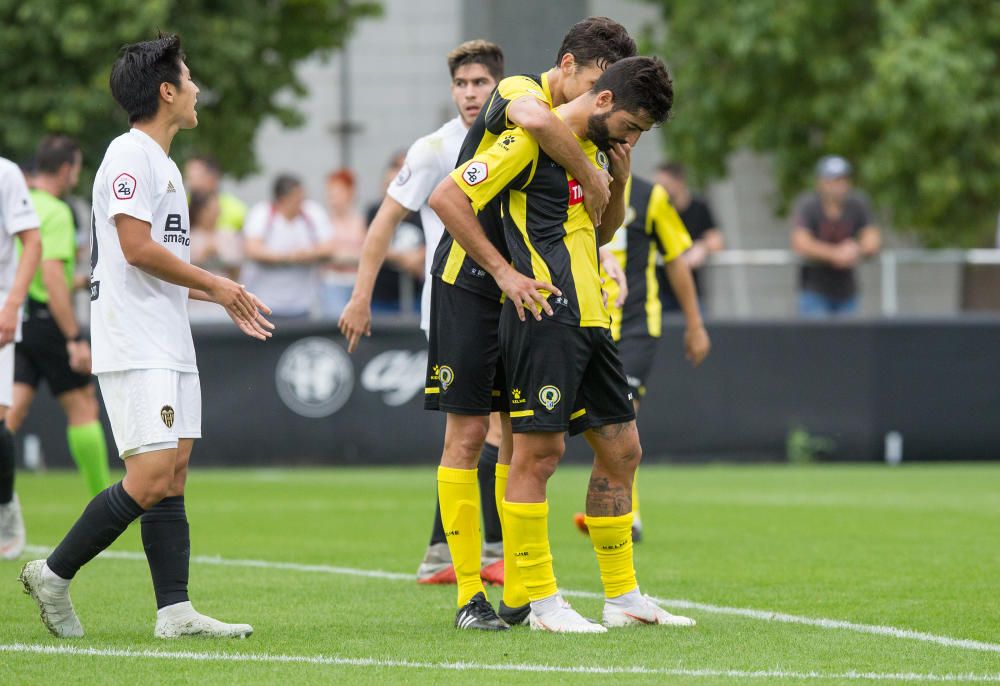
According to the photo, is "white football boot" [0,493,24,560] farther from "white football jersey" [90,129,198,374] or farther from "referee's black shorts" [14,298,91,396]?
"white football jersey" [90,129,198,374]

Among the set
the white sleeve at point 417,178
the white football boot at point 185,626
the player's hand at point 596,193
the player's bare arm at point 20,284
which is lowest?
the white football boot at point 185,626

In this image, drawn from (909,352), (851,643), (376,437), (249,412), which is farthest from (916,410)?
(851,643)

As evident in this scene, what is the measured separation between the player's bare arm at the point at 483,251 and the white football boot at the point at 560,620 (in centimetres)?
109

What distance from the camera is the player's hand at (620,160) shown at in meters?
6.42

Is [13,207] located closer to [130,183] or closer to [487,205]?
[130,183]

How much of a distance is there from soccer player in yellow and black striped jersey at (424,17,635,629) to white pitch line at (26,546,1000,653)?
82cm

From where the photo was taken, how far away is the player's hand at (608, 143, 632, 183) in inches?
253

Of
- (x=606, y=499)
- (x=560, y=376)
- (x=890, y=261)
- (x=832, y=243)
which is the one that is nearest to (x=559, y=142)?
(x=560, y=376)

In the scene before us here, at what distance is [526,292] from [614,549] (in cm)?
107

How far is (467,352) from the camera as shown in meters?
6.81

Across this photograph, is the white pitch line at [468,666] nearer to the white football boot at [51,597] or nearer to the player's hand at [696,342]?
the white football boot at [51,597]

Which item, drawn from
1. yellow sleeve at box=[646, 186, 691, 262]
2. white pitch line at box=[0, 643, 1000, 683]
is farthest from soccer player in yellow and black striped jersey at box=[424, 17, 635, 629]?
yellow sleeve at box=[646, 186, 691, 262]

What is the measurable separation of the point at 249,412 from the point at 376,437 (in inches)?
47.4

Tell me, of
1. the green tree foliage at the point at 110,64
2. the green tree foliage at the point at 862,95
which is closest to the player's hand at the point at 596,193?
the green tree foliage at the point at 110,64
